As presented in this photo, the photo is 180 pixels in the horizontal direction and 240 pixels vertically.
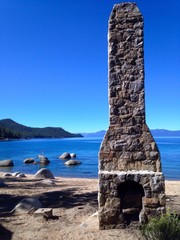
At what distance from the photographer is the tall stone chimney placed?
691 centimetres

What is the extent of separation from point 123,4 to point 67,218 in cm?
689

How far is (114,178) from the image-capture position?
694cm

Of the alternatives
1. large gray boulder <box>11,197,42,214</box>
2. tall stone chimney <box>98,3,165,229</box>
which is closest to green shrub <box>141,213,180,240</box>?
tall stone chimney <box>98,3,165,229</box>

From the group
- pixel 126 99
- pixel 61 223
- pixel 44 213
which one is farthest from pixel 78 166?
pixel 126 99

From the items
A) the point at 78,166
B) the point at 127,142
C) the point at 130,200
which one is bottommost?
A: the point at 78,166

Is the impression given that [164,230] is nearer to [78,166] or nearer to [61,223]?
[61,223]

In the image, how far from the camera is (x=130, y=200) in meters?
7.00

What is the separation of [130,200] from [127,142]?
60.4 inches

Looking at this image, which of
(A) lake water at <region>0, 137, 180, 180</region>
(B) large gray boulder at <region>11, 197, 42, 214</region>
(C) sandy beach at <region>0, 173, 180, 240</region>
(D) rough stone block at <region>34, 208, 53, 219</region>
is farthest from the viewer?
(A) lake water at <region>0, 137, 180, 180</region>

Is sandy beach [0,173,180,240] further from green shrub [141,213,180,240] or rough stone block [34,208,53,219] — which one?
green shrub [141,213,180,240]

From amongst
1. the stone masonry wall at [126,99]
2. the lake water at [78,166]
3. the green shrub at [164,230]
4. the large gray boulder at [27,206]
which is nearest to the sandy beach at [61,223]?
the large gray boulder at [27,206]

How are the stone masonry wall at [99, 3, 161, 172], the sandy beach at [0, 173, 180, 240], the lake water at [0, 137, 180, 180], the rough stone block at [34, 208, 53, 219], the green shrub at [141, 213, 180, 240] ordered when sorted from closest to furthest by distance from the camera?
the green shrub at [141, 213, 180, 240] < the sandy beach at [0, 173, 180, 240] < the stone masonry wall at [99, 3, 161, 172] < the rough stone block at [34, 208, 53, 219] < the lake water at [0, 137, 180, 180]

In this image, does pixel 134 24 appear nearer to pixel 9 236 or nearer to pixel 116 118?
pixel 116 118

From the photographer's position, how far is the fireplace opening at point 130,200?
22.8 feet
